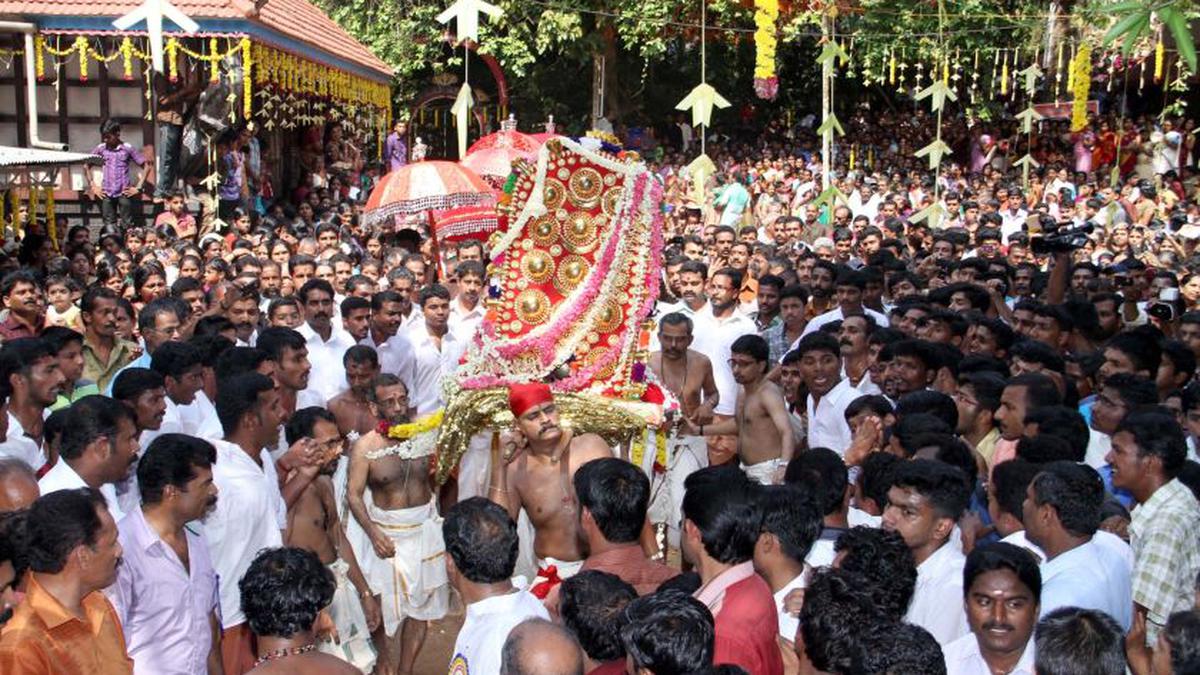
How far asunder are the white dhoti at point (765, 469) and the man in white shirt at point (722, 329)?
2.68 feet

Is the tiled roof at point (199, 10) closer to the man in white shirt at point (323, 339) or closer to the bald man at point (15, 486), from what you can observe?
the man in white shirt at point (323, 339)

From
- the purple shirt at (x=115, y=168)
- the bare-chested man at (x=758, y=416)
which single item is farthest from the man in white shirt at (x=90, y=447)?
the purple shirt at (x=115, y=168)

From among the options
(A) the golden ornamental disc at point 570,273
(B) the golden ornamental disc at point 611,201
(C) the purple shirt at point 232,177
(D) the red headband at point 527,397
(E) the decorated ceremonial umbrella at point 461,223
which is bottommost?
(D) the red headband at point 527,397

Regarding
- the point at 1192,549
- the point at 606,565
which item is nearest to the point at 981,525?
the point at 1192,549

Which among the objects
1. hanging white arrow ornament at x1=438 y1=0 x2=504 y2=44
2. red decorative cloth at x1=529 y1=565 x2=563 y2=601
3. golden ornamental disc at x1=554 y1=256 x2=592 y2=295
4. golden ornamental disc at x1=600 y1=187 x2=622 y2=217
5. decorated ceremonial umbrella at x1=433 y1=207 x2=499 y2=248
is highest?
hanging white arrow ornament at x1=438 y1=0 x2=504 y2=44

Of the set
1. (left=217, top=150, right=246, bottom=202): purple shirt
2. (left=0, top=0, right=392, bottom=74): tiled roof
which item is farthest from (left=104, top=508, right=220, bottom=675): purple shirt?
(left=217, top=150, right=246, bottom=202): purple shirt

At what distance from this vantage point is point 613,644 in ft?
11.9

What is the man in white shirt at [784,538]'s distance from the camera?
4.07 meters

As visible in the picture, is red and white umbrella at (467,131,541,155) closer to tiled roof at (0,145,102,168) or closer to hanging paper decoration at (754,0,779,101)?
hanging paper decoration at (754,0,779,101)

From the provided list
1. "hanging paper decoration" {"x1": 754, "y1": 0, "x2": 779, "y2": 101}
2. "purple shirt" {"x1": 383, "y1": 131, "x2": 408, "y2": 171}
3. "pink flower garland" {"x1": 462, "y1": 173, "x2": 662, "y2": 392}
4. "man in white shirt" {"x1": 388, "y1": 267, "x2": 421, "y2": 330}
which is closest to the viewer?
"pink flower garland" {"x1": 462, "y1": 173, "x2": 662, "y2": 392}

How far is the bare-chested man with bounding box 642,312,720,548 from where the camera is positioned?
7.22m

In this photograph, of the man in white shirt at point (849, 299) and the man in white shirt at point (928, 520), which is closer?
the man in white shirt at point (928, 520)

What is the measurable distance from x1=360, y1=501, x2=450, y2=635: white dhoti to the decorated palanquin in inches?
25.7

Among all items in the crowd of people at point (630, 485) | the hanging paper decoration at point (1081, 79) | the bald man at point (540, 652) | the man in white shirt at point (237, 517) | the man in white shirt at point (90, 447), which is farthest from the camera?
the hanging paper decoration at point (1081, 79)
